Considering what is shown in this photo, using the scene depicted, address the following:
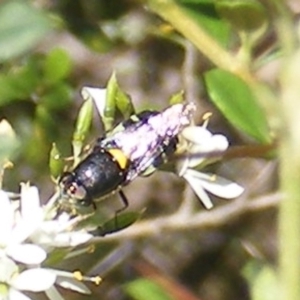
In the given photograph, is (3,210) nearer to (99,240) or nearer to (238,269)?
(99,240)

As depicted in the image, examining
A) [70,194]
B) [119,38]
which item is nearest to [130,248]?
[119,38]

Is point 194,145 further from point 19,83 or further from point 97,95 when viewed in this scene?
point 19,83

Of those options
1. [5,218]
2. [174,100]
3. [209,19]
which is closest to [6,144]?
[5,218]

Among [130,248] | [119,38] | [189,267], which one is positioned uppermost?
[119,38]

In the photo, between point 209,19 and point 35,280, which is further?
point 209,19

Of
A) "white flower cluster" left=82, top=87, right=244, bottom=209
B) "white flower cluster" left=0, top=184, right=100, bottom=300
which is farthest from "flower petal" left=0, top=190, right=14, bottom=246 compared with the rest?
"white flower cluster" left=82, top=87, right=244, bottom=209

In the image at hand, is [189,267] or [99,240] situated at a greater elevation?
[99,240]

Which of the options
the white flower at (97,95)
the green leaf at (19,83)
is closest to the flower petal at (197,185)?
the white flower at (97,95)
